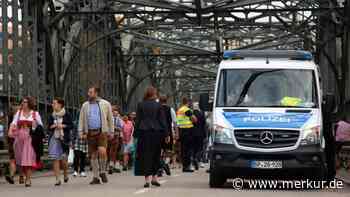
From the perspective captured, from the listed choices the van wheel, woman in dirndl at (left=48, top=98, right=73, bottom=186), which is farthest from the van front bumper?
woman in dirndl at (left=48, top=98, right=73, bottom=186)

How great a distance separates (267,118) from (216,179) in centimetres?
135

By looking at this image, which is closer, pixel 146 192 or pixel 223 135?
pixel 146 192

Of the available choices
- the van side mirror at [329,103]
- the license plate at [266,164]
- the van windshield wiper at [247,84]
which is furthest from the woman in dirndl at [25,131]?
the van side mirror at [329,103]

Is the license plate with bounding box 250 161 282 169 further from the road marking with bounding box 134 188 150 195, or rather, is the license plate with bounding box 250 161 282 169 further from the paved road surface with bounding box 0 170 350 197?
the road marking with bounding box 134 188 150 195

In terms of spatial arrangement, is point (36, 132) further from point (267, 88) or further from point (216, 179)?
point (267, 88)

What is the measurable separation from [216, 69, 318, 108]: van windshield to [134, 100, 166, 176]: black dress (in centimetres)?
104

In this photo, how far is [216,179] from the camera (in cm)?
1728

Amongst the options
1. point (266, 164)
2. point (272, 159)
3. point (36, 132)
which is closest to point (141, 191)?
point (266, 164)

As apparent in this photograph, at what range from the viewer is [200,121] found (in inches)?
1044

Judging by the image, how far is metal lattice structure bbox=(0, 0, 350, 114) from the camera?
34.1 m

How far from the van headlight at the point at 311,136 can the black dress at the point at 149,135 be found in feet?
7.97

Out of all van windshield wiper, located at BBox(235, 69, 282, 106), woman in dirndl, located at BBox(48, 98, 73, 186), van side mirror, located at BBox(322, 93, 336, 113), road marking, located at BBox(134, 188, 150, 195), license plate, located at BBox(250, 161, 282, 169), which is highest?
van windshield wiper, located at BBox(235, 69, 282, 106)

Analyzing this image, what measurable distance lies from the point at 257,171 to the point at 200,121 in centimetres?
964

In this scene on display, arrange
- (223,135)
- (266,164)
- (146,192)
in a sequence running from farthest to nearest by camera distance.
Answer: (223,135) < (266,164) < (146,192)
